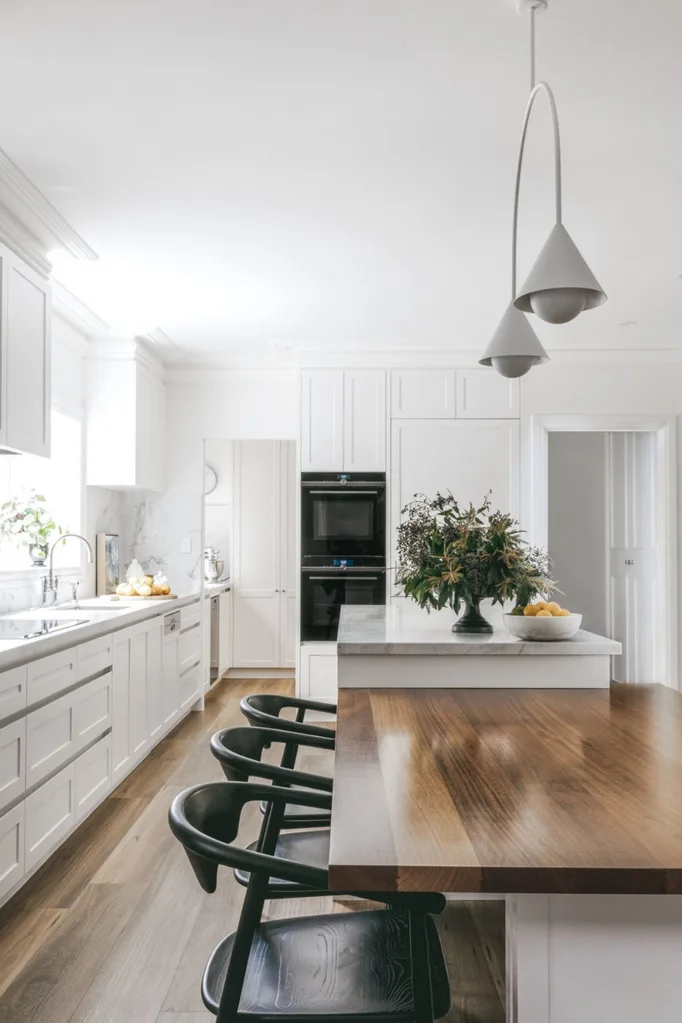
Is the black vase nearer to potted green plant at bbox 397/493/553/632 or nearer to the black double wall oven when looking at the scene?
potted green plant at bbox 397/493/553/632

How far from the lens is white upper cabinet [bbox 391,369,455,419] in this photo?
5.85 m

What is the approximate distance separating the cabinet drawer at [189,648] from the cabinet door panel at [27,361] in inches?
82.5

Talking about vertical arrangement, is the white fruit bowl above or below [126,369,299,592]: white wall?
below

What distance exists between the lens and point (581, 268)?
76.0 inches

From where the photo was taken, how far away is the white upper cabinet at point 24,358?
3.21m

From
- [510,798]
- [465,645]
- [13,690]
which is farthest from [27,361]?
[510,798]

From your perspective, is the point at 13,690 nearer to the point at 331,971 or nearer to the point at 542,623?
the point at 331,971

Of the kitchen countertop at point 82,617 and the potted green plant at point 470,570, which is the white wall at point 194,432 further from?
the potted green plant at point 470,570

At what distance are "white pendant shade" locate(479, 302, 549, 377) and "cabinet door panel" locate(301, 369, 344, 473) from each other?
10.4 ft

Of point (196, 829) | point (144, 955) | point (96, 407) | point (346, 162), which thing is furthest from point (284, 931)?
point (96, 407)

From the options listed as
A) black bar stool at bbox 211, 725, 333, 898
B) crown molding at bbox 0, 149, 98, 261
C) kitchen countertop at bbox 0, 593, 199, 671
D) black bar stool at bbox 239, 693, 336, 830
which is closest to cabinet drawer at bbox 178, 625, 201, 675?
kitchen countertop at bbox 0, 593, 199, 671

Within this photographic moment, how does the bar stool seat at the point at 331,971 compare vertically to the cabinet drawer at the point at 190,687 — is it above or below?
above

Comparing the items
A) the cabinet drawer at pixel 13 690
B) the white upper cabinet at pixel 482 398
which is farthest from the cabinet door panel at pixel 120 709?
the white upper cabinet at pixel 482 398

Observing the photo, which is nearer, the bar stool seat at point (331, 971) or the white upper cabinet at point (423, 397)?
the bar stool seat at point (331, 971)
